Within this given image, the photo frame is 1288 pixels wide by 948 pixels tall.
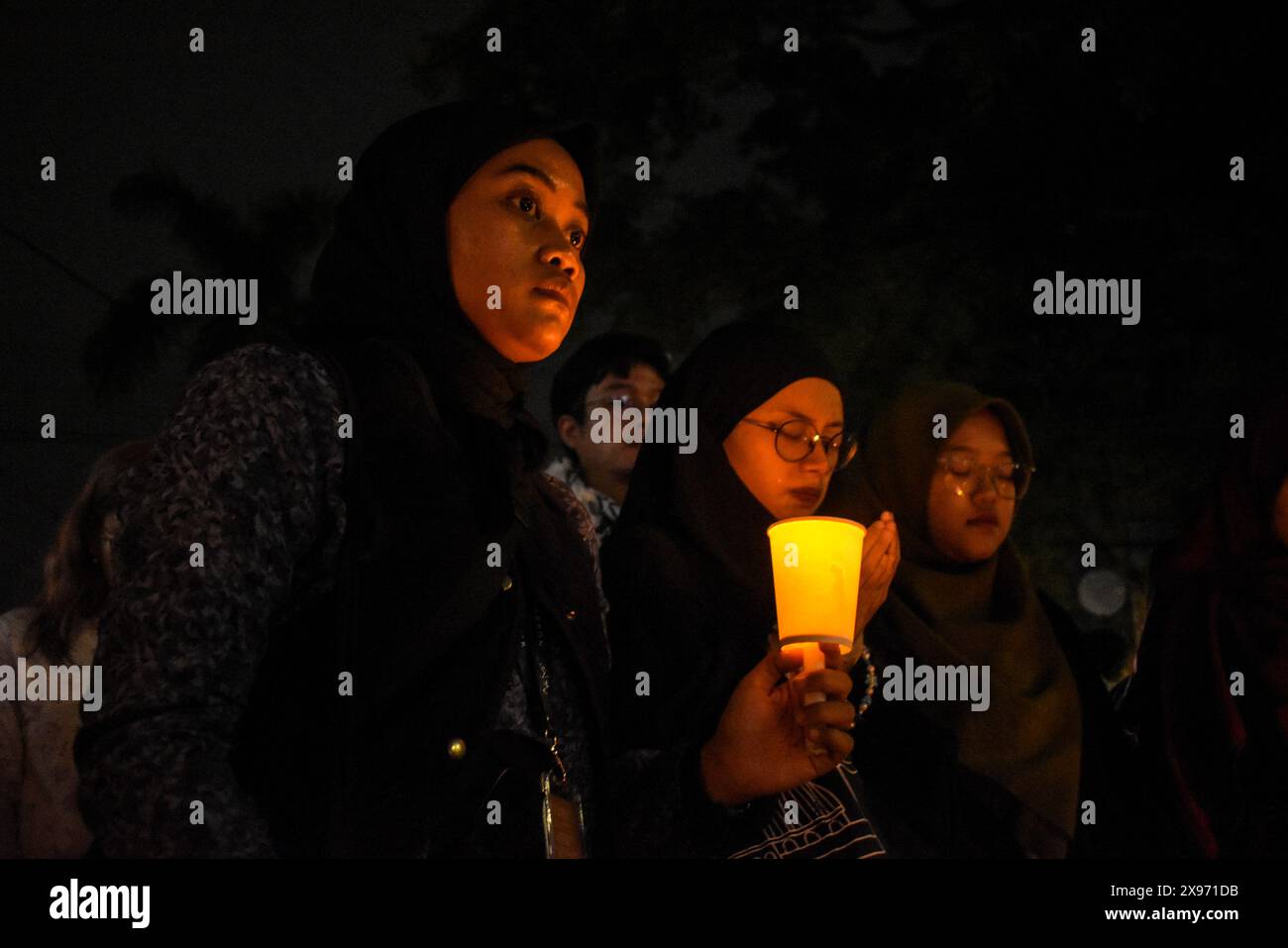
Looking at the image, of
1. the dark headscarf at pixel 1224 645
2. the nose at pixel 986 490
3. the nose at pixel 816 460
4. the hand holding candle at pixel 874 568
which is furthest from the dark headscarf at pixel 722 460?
the dark headscarf at pixel 1224 645

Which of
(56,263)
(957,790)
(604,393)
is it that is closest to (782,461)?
(604,393)

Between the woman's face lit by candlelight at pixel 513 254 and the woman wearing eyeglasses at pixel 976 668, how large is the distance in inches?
37.7

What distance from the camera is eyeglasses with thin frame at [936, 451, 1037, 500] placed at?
10.9 feet

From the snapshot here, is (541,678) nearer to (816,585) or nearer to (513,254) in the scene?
(816,585)

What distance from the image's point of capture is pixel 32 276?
308 cm

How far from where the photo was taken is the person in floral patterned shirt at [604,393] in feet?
11.4

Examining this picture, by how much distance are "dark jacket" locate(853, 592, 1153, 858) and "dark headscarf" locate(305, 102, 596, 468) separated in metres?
0.95

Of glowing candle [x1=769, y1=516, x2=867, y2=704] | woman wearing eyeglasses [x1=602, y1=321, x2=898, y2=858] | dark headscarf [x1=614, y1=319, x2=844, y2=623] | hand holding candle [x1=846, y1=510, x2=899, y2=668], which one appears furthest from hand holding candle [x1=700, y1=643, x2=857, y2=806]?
dark headscarf [x1=614, y1=319, x2=844, y2=623]

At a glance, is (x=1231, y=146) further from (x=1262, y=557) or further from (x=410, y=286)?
(x=410, y=286)

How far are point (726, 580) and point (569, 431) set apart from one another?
31.1 inches

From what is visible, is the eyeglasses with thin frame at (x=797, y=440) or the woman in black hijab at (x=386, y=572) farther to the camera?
the eyeglasses with thin frame at (x=797, y=440)

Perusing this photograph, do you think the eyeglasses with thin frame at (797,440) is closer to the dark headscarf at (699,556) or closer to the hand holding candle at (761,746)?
the dark headscarf at (699,556)

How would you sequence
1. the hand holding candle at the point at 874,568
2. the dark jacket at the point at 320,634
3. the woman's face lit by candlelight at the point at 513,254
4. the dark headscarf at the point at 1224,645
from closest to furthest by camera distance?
the dark jacket at the point at 320,634
the woman's face lit by candlelight at the point at 513,254
the hand holding candle at the point at 874,568
the dark headscarf at the point at 1224,645

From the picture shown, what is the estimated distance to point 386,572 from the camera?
2254 millimetres
